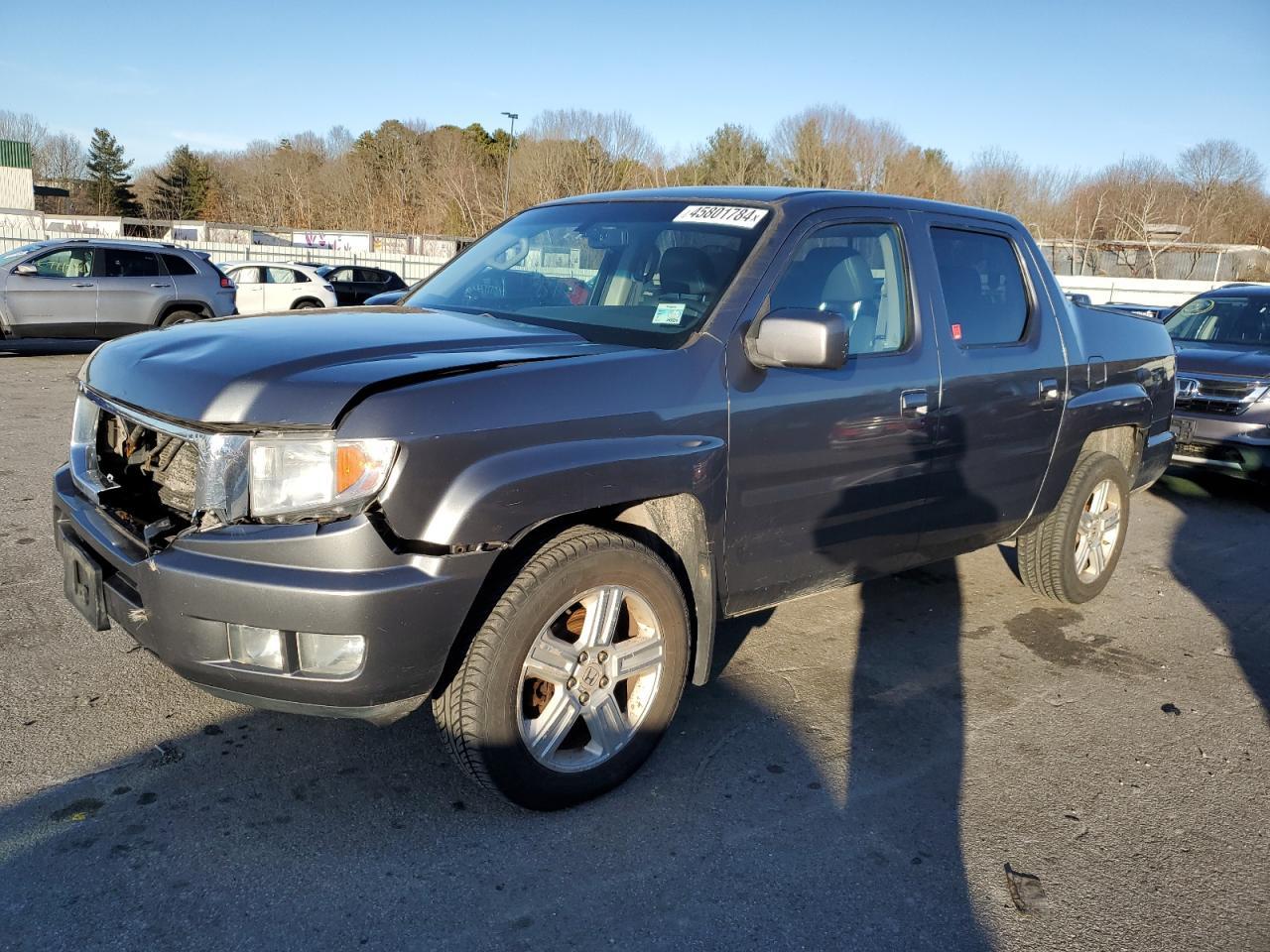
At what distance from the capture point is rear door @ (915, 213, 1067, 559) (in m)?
4.00

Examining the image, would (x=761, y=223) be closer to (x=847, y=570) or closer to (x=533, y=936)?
(x=847, y=570)

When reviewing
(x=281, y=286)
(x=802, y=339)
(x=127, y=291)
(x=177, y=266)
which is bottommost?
(x=281, y=286)

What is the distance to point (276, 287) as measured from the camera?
21.3 m

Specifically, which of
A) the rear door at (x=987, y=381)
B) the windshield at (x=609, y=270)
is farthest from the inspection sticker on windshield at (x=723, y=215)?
the rear door at (x=987, y=381)

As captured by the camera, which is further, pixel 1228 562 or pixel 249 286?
pixel 249 286

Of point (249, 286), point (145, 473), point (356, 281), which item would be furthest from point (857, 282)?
point (356, 281)

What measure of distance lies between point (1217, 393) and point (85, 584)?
827 centimetres

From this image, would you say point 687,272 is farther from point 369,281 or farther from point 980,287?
point 369,281

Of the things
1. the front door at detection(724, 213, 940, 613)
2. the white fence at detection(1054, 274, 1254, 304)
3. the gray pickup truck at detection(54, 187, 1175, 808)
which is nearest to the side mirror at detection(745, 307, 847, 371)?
the gray pickup truck at detection(54, 187, 1175, 808)

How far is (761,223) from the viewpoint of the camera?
11.5 feet

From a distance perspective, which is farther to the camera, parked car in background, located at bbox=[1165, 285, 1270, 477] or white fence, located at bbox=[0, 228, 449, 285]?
white fence, located at bbox=[0, 228, 449, 285]

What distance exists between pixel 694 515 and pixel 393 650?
3.50 ft

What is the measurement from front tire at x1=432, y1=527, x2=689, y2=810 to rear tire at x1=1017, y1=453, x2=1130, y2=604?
2.62 m

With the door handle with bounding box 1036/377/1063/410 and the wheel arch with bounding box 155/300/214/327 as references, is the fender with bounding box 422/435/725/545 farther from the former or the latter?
the wheel arch with bounding box 155/300/214/327
